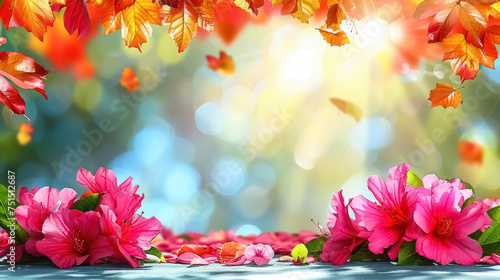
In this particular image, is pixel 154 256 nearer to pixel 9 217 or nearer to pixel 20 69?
pixel 9 217

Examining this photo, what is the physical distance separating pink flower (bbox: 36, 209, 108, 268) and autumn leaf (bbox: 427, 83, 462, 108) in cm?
79

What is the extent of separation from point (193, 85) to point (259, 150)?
394 mm

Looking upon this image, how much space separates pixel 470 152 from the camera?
2174 millimetres

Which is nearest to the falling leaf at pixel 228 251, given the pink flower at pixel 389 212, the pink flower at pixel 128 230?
the pink flower at pixel 128 230

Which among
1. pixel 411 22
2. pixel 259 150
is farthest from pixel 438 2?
pixel 411 22

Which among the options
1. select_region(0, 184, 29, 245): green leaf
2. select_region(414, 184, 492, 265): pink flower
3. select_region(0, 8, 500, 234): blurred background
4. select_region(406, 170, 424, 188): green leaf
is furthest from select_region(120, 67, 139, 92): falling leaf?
select_region(414, 184, 492, 265): pink flower

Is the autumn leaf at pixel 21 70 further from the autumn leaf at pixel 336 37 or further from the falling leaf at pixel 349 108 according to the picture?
the falling leaf at pixel 349 108

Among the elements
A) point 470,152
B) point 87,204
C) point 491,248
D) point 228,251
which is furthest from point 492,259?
point 470,152

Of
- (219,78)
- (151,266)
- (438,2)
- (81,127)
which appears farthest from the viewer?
(219,78)

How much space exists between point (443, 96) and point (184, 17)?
2.14 feet

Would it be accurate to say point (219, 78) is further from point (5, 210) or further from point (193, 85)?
point (5, 210)

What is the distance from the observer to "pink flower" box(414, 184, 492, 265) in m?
0.89

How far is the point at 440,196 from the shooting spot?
91cm

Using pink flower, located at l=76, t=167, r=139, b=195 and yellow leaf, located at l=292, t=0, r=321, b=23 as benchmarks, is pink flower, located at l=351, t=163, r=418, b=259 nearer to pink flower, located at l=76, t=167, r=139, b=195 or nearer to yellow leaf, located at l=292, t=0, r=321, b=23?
yellow leaf, located at l=292, t=0, r=321, b=23
